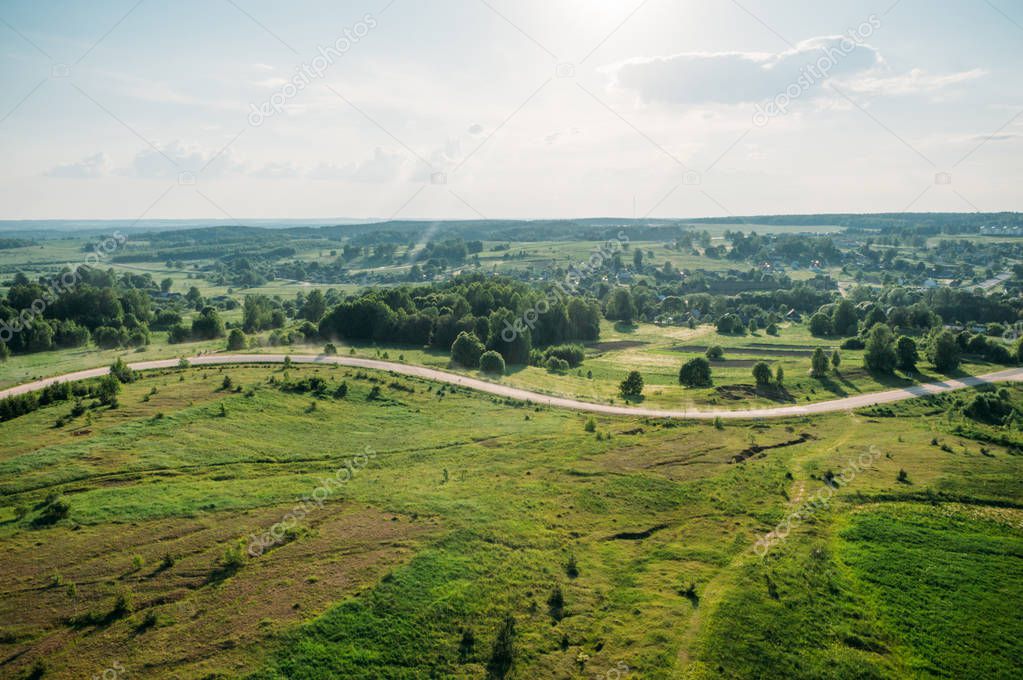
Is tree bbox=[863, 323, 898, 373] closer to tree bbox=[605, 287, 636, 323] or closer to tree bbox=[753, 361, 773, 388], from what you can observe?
tree bbox=[753, 361, 773, 388]

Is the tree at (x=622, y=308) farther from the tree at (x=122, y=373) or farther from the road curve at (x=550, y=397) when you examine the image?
the tree at (x=122, y=373)

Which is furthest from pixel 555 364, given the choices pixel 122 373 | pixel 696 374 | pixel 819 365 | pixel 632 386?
pixel 122 373

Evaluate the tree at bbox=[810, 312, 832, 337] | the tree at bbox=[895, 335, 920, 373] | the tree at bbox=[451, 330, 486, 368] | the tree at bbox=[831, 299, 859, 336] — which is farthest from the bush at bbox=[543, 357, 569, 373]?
the tree at bbox=[831, 299, 859, 336]

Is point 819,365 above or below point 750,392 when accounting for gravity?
above

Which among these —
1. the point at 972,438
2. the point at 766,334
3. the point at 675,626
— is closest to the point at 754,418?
the point at 972,438

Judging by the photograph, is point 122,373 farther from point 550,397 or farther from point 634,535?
point 634,535

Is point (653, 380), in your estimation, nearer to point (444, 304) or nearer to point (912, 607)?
point (444, 304)

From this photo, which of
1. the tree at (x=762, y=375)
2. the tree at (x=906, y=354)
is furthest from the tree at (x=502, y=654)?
the tree at (x=906, y=354)
